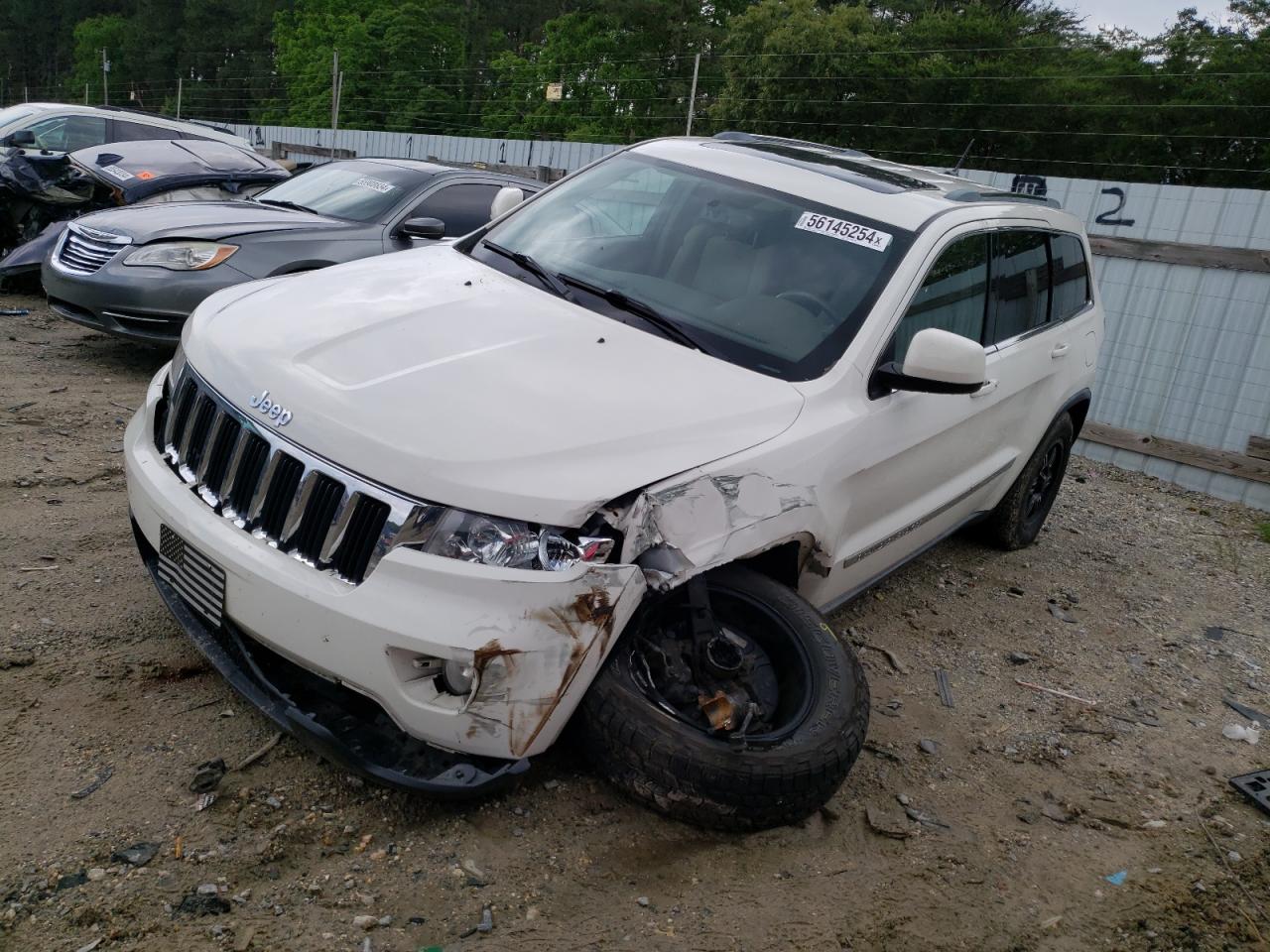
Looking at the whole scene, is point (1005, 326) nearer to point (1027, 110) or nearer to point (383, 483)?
point (383, 483)

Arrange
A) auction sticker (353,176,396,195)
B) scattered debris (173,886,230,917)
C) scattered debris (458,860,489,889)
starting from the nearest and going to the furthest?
1. scattered debris (173,886,230,917)
2. scattered debris (458,860,489,889)
3. auction sticker (353,176,396,195)

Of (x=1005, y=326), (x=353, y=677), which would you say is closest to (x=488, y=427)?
(x=353, y=677)

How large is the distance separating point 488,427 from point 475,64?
49.7 m

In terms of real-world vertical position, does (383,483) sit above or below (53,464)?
above

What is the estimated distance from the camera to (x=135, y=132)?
412 inches

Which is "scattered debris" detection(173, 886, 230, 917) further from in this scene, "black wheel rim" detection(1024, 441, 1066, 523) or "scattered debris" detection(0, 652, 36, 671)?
"black wheel rim" detection(1024, 441, 1066, 523)

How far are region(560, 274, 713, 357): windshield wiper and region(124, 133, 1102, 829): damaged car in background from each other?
2 centimetres

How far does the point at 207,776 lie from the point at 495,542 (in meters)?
1.06

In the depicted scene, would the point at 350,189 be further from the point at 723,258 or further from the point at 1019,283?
the point at 1019,283

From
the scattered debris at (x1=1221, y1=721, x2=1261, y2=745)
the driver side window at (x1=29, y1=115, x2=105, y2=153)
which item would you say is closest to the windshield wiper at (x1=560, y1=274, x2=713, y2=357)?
the scattered debris at (x1=1221, y1=721, x2=1261, y2=745)

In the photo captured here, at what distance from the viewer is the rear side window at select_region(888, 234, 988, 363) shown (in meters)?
3.55

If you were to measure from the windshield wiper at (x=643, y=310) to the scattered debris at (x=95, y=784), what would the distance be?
2.01 metres

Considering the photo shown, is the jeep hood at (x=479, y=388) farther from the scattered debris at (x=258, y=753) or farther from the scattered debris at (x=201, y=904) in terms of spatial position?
the scattered debris at (x=201, y=904)

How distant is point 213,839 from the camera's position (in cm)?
253
